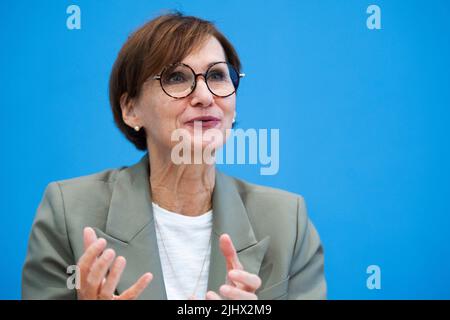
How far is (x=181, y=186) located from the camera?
1918mm

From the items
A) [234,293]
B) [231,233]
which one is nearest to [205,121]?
[231,233]

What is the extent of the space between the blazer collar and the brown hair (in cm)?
31

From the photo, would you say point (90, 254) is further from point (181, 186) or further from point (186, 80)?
point (186, 80)

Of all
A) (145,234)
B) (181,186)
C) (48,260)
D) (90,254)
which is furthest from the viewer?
(181,186)

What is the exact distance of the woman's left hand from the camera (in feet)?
4.82

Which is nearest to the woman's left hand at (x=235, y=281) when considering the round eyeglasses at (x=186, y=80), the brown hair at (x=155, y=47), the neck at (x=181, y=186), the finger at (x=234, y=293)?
the finger at (x=234, y=293)

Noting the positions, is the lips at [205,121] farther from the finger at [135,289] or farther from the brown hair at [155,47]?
the finger at [135,289]

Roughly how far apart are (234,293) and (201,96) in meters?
0.64

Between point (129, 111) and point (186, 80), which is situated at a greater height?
point (186, 80)

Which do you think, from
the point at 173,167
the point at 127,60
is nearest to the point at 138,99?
the point at 127,60

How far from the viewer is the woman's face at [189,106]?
1829 millimetres

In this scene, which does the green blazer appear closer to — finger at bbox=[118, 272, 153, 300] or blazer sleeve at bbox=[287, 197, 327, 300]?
blazer sleeve at bbox=[287, 197, 327, 300]
